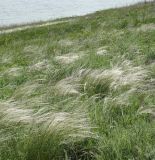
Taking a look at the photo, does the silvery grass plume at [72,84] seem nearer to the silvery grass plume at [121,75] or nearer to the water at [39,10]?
the silvery grass plume at [121,75]

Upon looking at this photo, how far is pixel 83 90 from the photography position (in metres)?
6.70

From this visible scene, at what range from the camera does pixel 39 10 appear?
69125 mm

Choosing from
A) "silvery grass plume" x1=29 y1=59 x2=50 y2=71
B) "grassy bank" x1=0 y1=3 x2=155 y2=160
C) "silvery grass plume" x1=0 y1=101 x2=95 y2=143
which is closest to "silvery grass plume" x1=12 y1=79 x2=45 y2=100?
"grassy bank" x1=0 y1=3 x2=155 y2=160

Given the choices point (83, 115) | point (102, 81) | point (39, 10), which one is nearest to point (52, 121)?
point (83, 115)

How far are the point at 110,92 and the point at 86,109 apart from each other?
105 centimetres

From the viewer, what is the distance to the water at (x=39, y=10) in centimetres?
5941

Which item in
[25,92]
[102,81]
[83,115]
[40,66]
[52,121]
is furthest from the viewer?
[40,66]

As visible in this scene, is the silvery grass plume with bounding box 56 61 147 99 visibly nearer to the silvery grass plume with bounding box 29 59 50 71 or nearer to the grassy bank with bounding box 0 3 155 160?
the grassy bank with bounding box 0 3 155 160

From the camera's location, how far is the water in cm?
5941

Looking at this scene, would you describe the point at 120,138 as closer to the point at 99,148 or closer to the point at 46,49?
the point at 99,148

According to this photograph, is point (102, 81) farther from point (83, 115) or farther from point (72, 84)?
point (83, 115)

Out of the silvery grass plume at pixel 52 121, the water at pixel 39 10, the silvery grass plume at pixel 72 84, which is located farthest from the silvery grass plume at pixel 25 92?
the water at pixel 39 10

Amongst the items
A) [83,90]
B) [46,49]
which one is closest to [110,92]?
[83,90]

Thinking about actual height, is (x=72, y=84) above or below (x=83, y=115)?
below
